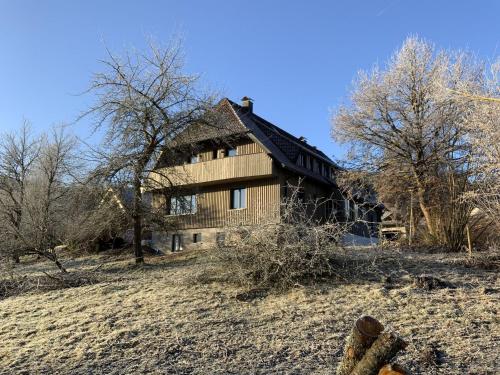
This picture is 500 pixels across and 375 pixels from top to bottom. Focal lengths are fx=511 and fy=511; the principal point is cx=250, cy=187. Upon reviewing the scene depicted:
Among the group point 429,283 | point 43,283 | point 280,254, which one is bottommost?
point 43,283

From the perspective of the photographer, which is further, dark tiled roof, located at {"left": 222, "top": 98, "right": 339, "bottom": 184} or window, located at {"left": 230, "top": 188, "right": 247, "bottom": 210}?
window, located at {"left": 230, "top": 188, "right": 247, "bottom": 210}

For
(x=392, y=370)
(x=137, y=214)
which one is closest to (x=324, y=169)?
(x=137, y=214)

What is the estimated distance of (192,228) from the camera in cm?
3002

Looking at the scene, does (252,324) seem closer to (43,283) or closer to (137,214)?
(43,283)

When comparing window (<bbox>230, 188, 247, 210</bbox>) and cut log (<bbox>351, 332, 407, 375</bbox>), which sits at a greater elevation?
window (<bbox>230, 188, 247, 210</bbox>)

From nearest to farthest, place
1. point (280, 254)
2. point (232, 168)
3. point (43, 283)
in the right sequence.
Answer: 1. point (280, 254)
2. point (43, 283)
3. point (232, 168)

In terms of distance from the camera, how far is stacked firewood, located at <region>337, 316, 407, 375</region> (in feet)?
14.4

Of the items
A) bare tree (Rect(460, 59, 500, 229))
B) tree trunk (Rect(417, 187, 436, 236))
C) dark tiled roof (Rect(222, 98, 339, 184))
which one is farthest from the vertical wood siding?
bare tree (Rect(460, 59, 500, 229))

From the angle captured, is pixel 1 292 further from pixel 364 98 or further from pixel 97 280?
pixel 364 98

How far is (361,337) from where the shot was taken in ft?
15.1

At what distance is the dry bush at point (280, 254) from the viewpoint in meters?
9.98

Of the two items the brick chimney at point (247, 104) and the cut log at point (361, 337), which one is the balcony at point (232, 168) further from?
the cut log at point (361, 337)

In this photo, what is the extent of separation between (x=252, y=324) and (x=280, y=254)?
2.19 metres

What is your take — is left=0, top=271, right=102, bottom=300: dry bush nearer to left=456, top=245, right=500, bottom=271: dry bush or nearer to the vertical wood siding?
left=456, top=245, right=500, bottom=271: dry bush
